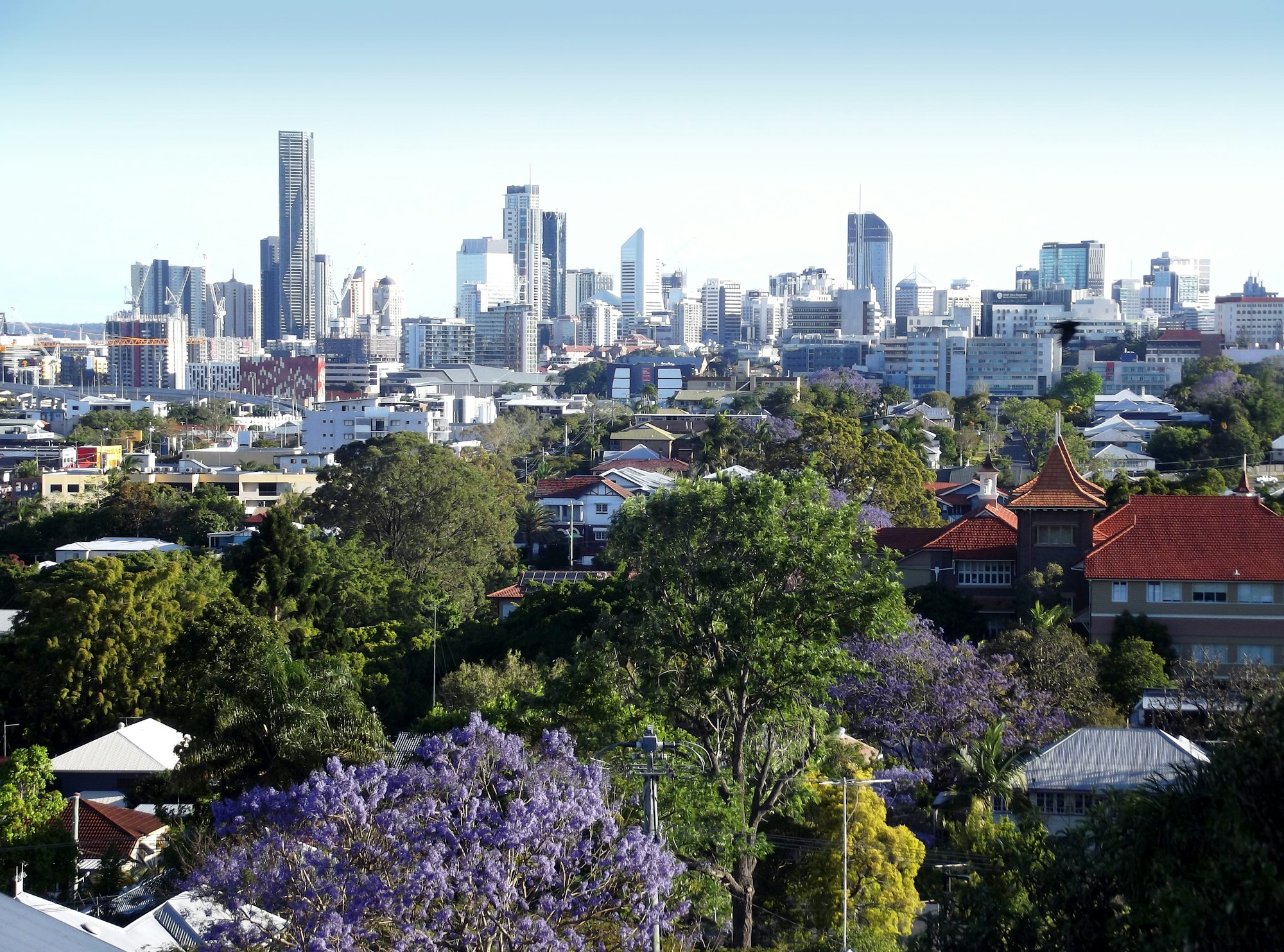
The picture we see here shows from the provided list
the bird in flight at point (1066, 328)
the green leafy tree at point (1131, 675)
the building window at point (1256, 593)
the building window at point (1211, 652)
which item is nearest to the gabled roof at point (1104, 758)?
the green leafy tree at point (1131, 675)

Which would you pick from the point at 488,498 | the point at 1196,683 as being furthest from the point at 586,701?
the point at 488,498

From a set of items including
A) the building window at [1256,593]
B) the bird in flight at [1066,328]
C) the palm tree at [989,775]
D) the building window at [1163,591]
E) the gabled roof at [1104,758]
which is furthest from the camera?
the building window at [1163,591]

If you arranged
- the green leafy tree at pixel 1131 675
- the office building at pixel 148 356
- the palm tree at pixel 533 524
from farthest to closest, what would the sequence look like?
the office building at pixel 148 356
the palm tree at pixel 533 524
the green leafy tree at pixel 1131 675

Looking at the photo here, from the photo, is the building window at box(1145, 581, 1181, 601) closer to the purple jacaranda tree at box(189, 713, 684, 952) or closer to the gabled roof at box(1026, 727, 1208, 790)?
the gabled roof at box(1026, 727, 1208, 790)

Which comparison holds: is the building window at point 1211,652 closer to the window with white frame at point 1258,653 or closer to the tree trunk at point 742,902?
the window with white frame at point 1258,653

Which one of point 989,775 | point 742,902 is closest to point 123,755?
point 742,902

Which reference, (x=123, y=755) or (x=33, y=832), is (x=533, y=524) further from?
(x=33, y=832)
